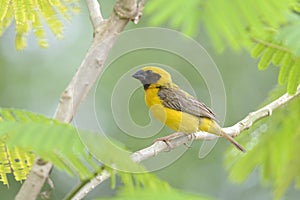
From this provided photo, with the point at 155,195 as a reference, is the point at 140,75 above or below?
above

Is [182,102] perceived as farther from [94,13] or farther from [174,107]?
[94,13]

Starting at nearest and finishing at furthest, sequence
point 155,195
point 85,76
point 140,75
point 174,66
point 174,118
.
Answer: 1. point 155,195
2. point 85,76
3. point 174,118
4. point 140,75
5. point 174,66

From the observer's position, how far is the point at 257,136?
2523 millimetres

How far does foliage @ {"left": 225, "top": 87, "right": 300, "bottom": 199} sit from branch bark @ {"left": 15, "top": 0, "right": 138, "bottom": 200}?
46.0 inches

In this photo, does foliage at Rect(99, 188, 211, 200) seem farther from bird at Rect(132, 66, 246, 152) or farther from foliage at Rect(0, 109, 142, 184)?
bird at Rect(132, 66, 246, 152)

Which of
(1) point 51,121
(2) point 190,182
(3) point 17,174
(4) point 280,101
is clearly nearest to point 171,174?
(2) point 190,182

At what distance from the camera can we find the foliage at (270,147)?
2377 millimetres

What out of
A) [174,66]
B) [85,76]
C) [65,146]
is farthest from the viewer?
[174,66]

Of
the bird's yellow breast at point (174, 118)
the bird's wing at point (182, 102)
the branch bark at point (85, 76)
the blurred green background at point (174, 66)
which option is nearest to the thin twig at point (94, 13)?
the branch bark at point (85, 76)

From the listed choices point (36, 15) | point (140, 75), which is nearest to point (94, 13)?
point (36, 15)

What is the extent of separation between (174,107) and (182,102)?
0.04 meters

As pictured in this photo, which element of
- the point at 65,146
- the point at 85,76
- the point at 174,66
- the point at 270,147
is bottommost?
the point at 65,146

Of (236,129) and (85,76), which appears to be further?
(236,129)

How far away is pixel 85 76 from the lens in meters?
1.17
